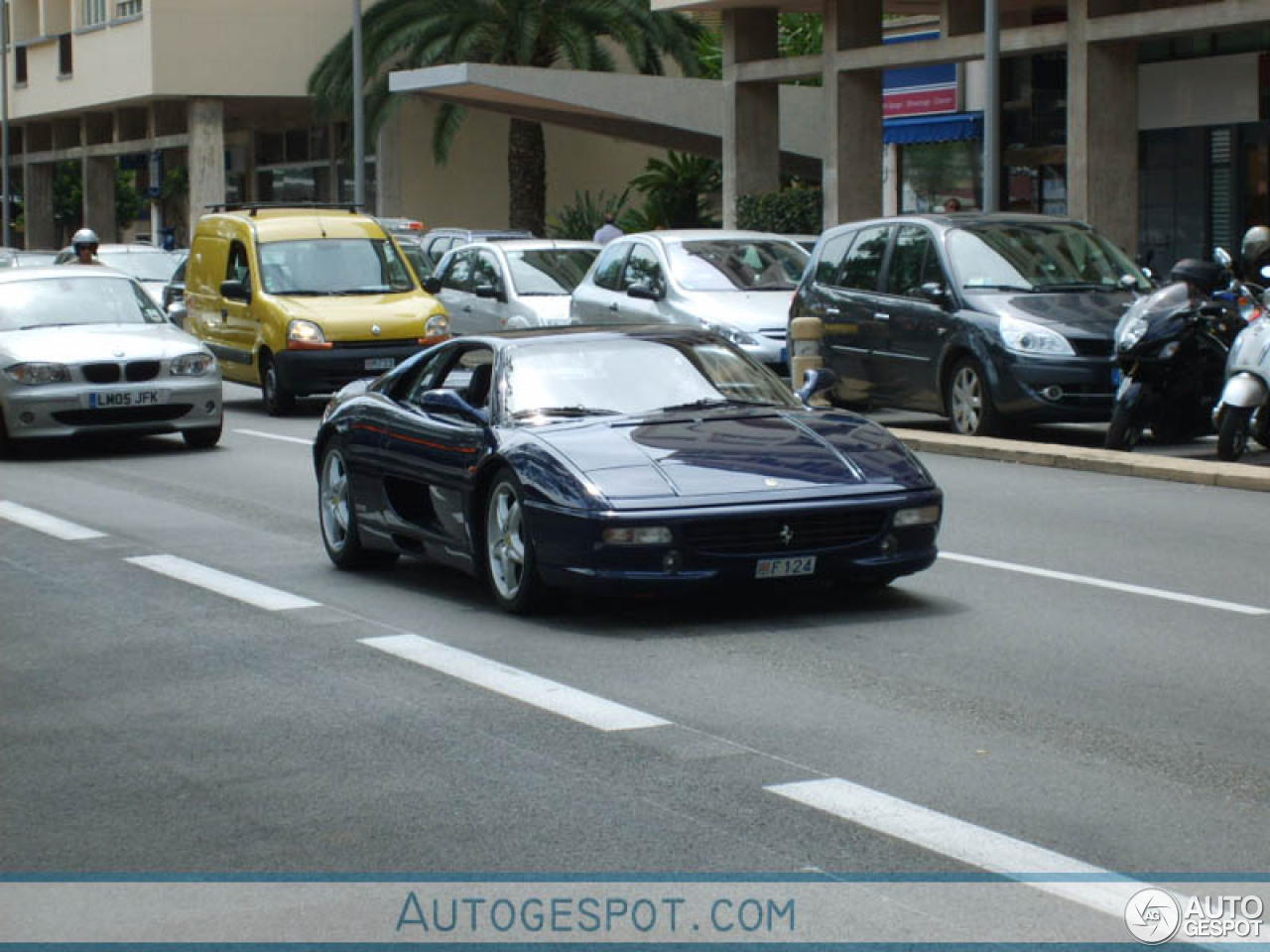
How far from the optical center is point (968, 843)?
6.03 meters

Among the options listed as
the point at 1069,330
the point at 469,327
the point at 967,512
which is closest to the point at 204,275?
the point at 469,327

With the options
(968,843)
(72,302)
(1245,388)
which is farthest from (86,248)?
(968,843)

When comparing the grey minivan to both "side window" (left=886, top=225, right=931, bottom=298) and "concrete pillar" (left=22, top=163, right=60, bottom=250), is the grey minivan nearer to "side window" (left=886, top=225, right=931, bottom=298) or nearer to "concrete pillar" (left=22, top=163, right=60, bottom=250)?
"side window" (left=886, top=225, right=931, bottom=298)

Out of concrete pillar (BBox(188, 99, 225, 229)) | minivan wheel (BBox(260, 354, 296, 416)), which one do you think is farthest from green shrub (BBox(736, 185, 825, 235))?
concrete pillar (BBox(188, 99, 225, 229))

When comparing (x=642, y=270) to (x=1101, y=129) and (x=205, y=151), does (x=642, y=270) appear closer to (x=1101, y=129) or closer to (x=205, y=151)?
(x=1101, y=129)

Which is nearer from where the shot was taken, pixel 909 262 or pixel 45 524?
pixel 45 524

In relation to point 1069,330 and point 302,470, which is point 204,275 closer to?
point 302,470

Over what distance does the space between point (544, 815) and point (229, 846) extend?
A: 2.89ft

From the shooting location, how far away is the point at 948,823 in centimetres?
625

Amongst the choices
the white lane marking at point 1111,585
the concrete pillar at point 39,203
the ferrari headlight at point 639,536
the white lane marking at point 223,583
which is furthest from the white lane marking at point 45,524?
the concrete pillar at point 39,203

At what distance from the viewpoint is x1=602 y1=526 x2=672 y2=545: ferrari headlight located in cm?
943

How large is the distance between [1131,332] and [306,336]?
28.9 ft

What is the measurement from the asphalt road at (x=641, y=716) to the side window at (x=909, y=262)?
21.2 ft

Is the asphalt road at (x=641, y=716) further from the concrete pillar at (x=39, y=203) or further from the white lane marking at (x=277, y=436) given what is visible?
the concrete pillar at (x=39, y=203)
